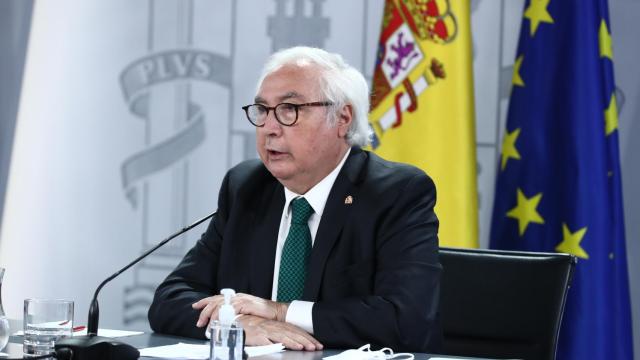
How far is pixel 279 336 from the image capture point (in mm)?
2219

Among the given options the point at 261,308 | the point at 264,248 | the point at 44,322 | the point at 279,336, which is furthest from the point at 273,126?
the point at 44,322

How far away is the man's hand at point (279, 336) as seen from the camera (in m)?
2.21

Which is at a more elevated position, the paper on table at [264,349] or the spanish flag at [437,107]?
the spanish flag at [437,107]

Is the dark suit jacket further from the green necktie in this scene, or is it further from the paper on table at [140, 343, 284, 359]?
the paper on table at [140, 343, 284, 359]

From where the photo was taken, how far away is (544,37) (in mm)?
3811

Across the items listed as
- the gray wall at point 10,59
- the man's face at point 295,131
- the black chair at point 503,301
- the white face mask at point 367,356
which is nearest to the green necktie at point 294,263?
the man's face at point 295,131

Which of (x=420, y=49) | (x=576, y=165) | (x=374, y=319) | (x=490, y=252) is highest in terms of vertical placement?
(x=420, y=49)

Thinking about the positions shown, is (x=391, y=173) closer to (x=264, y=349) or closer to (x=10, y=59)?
(x=264, y=349)

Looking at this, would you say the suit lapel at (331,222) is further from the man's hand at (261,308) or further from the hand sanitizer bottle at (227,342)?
the hand sanitizer bottle at (227,342)

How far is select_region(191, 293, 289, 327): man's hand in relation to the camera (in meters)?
2.35

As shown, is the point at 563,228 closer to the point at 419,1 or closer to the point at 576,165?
the point at 576,165

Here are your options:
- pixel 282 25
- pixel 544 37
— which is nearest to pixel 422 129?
pixel 544 37

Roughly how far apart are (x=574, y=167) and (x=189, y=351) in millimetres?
2126

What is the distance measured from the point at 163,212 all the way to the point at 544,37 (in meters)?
2.15
